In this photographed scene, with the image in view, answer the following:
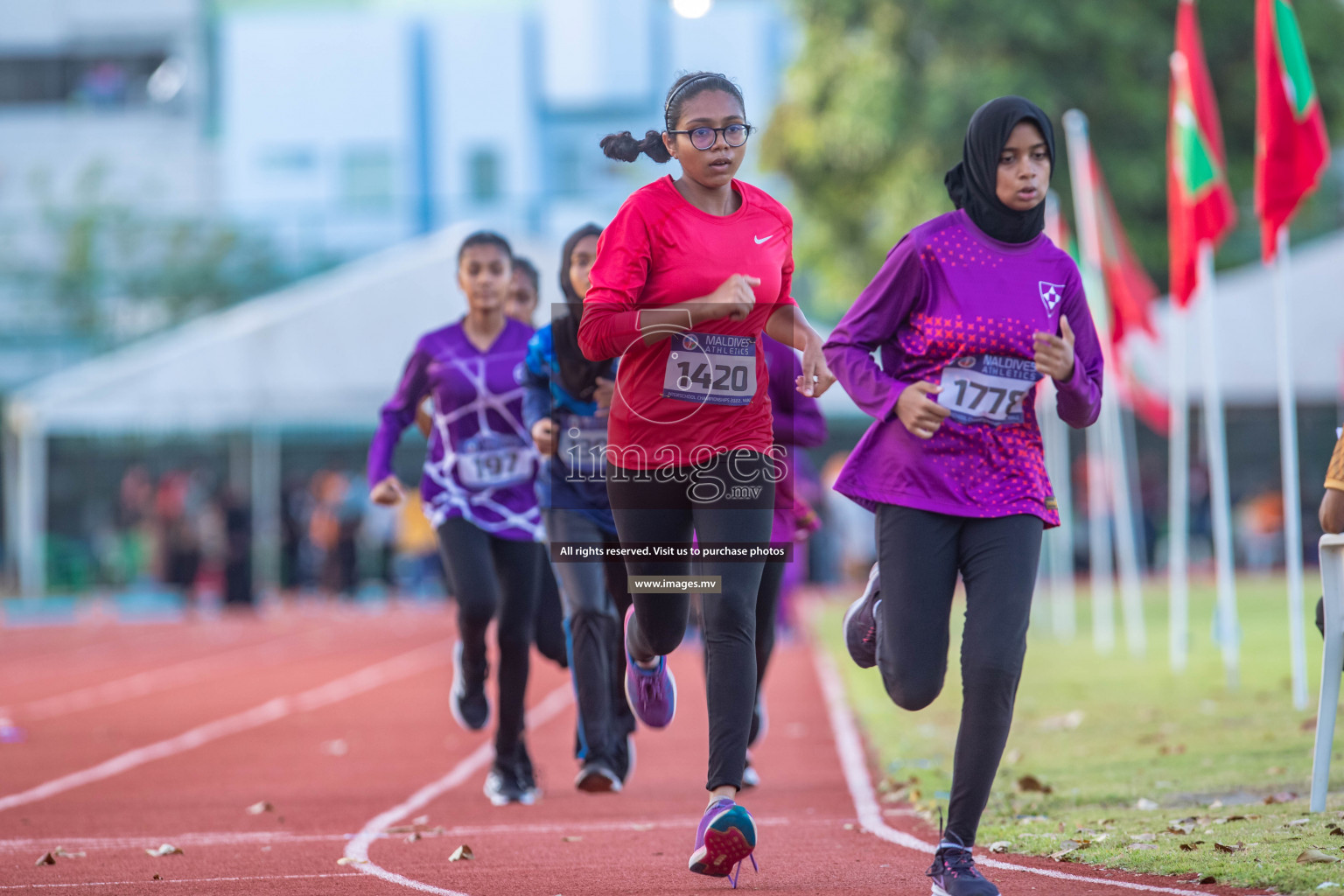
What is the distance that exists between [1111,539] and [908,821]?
22731mm

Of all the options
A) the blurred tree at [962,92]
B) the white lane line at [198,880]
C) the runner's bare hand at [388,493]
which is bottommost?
the white lane line at [198,880]

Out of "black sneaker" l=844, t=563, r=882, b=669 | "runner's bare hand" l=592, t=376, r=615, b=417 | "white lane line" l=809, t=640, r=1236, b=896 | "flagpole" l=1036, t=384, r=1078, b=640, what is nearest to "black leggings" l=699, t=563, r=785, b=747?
"white lane line" l=809, t=640, r=1236, b=896

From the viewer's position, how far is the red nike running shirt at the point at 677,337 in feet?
16.0

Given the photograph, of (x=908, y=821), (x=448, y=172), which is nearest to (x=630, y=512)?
(x=908, y=821)

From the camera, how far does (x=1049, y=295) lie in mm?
4953

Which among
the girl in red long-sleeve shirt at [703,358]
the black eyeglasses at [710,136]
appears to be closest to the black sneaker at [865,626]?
the girl in red long-sleeve shirt at [703,358]

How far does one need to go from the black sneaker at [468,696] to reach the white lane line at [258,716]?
2059 millimetres

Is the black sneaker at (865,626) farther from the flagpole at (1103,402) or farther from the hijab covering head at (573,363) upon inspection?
the flagpole at (1103,402)

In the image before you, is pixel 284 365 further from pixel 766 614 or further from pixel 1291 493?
pixel 766 614

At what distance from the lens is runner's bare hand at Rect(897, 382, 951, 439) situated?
4.74 metres

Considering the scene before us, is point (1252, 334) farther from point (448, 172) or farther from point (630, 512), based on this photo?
point (448, 172)

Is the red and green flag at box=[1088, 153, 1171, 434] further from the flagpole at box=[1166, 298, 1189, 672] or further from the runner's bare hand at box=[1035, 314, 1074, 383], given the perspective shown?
the runner's bare hand at box=[1035, 314, 1074, 383]

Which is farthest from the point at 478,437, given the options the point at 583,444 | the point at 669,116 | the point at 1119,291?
the point at 1119,291

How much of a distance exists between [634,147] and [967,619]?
70.6 inches
